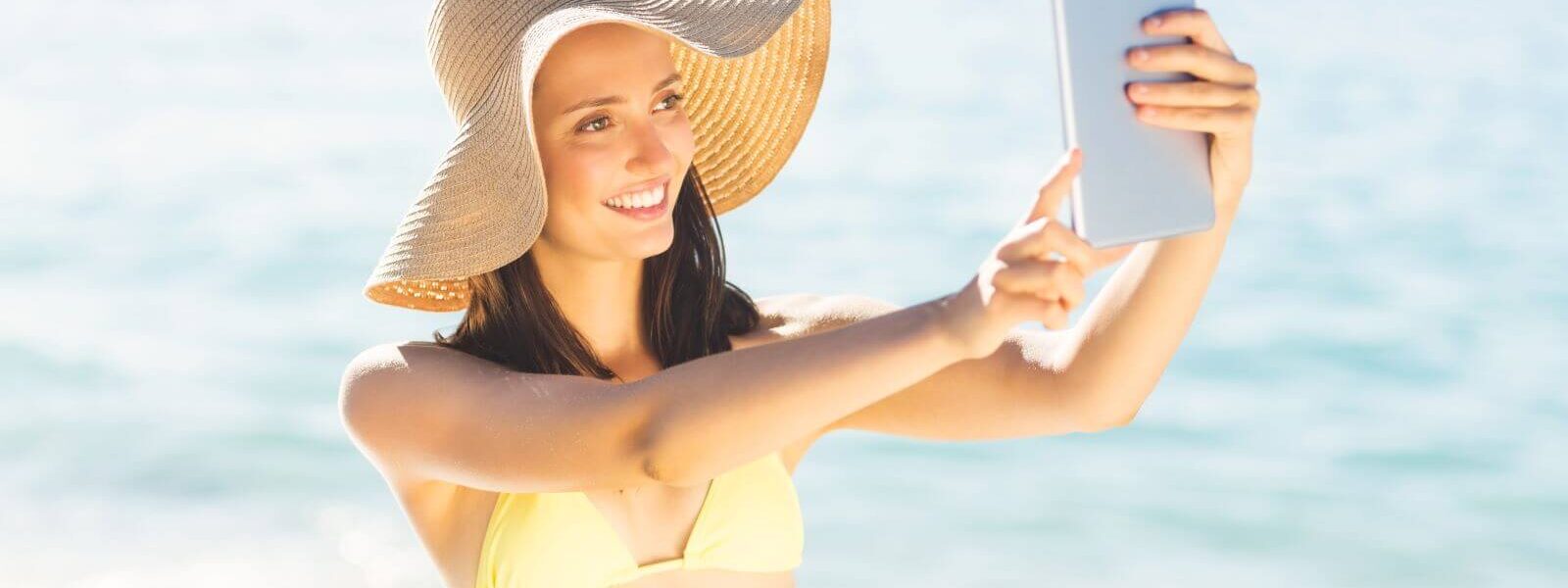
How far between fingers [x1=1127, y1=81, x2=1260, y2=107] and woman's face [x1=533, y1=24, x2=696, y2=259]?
738 mm

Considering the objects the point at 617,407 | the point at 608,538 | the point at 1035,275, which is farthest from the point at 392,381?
the point at 1035,275

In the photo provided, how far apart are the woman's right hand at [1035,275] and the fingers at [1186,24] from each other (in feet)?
0.41

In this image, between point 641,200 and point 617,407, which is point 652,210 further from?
point 617,407

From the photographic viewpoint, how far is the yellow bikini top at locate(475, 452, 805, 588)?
2.17 m

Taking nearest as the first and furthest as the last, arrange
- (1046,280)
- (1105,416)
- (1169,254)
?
(1046,280), (1169,254), (1105,416)

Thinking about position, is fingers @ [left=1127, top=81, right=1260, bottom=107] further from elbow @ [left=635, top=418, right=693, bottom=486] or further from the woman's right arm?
elbow @ [left=635, top=418, right=693, bottom=486]

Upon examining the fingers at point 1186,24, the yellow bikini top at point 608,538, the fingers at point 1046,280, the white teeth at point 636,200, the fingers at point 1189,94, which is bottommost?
the yellow bikini top at point 608,538

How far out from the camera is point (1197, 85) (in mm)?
1529

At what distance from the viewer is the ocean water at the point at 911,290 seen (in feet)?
18.2

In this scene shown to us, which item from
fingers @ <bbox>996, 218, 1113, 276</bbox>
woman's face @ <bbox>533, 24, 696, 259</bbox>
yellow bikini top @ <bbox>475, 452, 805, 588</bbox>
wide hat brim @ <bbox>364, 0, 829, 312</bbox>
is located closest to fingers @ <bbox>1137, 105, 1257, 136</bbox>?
fingers @ <bbox>996, 218, 1113, 276</bbox>

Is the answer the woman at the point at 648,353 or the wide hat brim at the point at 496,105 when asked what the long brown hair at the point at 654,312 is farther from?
the wide hat brim at the point at 496,105

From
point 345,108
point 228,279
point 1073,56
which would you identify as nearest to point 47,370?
point 228,279

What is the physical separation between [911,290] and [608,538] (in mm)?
5269

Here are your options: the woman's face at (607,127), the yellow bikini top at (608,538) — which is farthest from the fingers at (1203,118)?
the yellow bikini top at (608,538)
